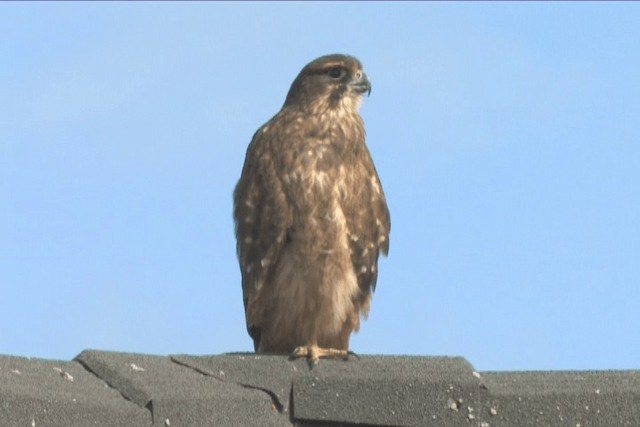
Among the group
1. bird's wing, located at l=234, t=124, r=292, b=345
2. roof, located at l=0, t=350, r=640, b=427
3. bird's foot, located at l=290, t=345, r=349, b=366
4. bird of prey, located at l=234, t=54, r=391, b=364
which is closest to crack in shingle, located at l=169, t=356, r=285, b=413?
roof, located at l=0, t=350, r=640, b=427

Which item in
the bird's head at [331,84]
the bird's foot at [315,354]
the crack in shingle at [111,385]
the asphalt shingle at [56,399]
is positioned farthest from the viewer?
the bird's head at [331,84]

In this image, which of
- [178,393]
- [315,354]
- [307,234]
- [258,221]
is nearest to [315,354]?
[315,354]

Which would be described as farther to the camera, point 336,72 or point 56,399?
point 336,72

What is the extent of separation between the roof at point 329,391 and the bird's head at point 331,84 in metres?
2.61

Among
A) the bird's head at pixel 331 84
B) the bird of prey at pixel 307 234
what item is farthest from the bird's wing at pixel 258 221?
the bird's head at pixel 331 84

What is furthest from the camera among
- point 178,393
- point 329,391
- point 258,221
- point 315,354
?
point 258,221

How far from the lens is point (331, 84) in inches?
262

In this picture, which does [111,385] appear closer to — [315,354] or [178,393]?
[178,393]

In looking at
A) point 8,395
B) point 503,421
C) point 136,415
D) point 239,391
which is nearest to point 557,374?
point 503,421

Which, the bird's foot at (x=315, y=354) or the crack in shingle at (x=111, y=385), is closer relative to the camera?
the crack in shingle at (x=111, y=385)

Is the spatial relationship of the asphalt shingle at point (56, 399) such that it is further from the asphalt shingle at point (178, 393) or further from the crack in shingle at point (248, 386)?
the crack in shingle at point (248, 386)

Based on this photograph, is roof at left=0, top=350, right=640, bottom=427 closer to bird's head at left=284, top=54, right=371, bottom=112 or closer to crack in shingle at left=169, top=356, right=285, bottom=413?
crack in shingle at left=169, top=356, right=285, bottom=413

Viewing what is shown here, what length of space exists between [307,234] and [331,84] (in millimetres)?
1051

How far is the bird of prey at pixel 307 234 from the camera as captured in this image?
19.2 feet
